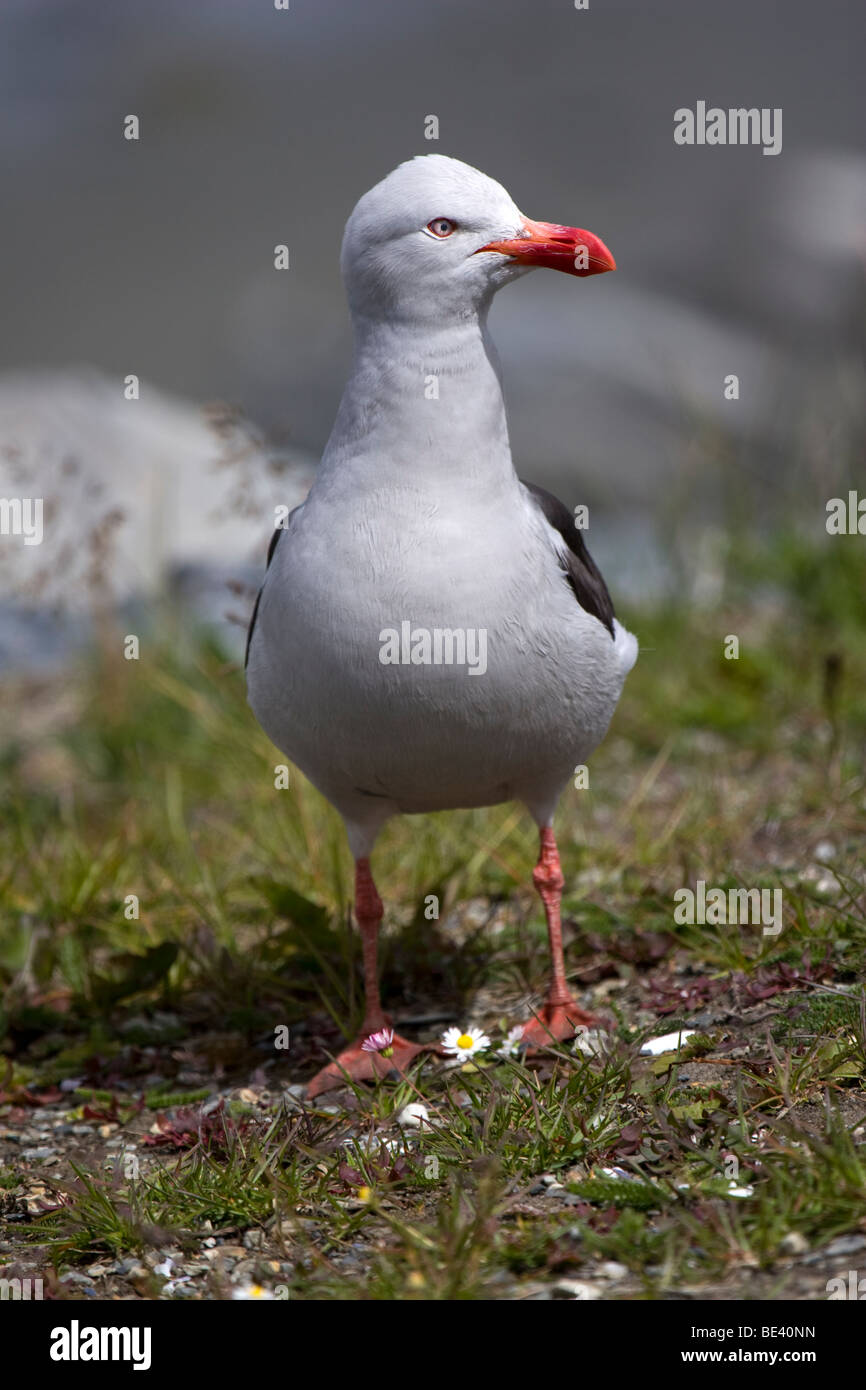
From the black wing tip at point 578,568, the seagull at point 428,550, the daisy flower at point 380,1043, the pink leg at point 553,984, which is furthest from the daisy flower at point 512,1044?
the black wing tip at point 578,568

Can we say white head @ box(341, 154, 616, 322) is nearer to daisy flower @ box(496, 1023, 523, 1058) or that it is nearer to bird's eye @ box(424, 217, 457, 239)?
bird's eye @ box(424, 217, 457, 239)

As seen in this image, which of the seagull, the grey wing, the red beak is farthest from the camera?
the grey wing

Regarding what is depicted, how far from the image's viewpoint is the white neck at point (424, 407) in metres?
3.45

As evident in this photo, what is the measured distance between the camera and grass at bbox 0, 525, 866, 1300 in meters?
2.91

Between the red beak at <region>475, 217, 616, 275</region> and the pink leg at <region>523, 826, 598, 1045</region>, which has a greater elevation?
the red beak at <region>475, 217, 616, 275</region>

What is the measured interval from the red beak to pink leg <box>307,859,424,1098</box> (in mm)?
1754

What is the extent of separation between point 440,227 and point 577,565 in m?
0.94

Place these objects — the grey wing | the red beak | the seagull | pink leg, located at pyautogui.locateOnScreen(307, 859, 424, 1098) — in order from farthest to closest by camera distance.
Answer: pink leg, located at pyautogui.locateOnScreen(307, 859, 424, 1098) → the grey wing → the red beak → the seagull

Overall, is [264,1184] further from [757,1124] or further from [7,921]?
[7,921]

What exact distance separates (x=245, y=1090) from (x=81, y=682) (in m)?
4.47

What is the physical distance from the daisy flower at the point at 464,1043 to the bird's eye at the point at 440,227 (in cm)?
206

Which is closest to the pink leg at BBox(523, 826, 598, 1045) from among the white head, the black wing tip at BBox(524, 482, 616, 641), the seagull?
the seagull

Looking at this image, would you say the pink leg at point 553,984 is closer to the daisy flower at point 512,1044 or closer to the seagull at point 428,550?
the daisy flower at point 512,1044

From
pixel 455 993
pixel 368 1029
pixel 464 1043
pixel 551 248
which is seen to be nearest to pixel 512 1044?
pixel 464 1043
